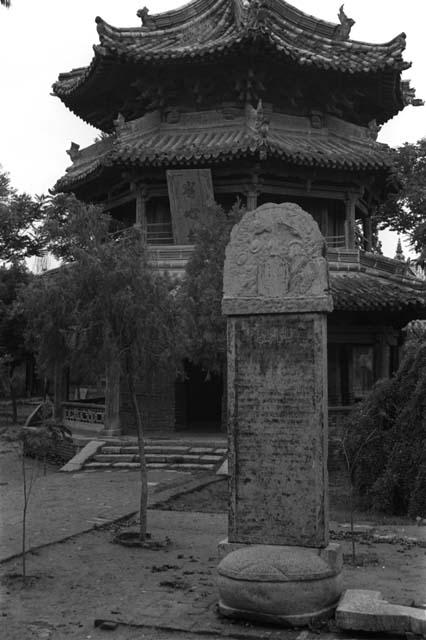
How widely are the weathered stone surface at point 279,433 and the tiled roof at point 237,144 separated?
12231 millimetres

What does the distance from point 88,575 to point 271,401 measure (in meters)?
2.69

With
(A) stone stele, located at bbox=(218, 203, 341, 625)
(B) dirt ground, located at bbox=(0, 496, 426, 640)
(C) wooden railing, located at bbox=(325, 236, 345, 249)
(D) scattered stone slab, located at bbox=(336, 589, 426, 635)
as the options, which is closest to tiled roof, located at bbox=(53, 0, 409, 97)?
(C) wooden railing, located at bbox=(325, 236, 345, 249)

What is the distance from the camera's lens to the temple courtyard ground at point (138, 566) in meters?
5.46

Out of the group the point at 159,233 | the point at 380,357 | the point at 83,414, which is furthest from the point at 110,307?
the point at 380,357

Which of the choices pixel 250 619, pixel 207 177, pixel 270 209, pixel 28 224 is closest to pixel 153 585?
pixel 250 619

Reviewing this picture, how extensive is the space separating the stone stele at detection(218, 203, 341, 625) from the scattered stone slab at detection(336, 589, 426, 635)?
0.30 m

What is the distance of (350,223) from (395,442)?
1005 cm

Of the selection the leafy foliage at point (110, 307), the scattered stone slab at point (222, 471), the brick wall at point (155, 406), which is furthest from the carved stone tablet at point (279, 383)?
the brick wall at point (155, 406)

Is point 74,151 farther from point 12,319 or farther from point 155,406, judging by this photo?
point 155,406

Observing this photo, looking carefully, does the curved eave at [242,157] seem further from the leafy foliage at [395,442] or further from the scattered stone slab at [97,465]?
the scattered stone slab at [97,465]

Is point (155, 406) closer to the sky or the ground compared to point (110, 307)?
closer to the ground

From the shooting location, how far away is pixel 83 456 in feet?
50.5

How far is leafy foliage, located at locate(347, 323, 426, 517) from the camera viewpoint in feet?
34.1

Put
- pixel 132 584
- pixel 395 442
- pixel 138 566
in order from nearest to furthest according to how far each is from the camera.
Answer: pixel 132 584
pixel 138 566
pixel 395 442
